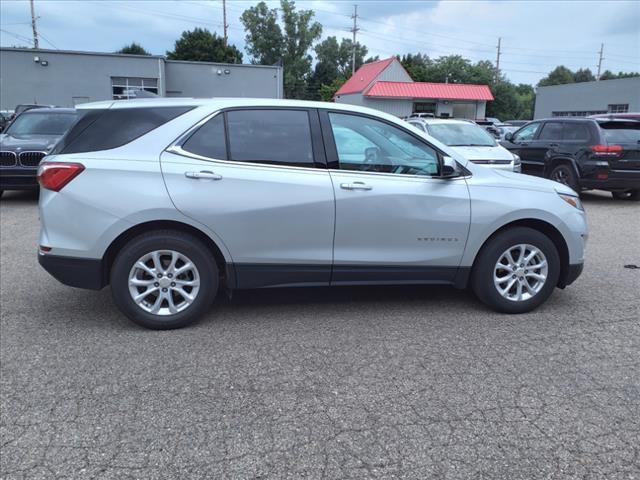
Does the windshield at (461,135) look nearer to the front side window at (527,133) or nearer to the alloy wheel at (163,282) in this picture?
the front side window at (527,133)

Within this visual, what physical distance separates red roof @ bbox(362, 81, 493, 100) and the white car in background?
38.4 m

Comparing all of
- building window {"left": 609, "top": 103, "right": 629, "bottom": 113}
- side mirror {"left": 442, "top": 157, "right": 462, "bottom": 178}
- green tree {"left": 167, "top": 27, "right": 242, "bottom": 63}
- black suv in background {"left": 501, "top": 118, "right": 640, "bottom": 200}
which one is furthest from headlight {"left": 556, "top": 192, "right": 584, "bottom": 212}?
green tree {"left": 167, "top": 27, "right": 242, "bottom": 63}

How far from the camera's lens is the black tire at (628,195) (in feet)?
39.1

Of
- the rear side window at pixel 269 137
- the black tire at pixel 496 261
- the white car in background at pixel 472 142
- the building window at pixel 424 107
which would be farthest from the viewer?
the building window at pixel 424 107

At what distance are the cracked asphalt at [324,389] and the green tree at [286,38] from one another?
74718 mm

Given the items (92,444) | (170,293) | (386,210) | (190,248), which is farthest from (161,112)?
(92,444)

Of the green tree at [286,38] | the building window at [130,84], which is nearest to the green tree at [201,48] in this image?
the green tree at [286,38]

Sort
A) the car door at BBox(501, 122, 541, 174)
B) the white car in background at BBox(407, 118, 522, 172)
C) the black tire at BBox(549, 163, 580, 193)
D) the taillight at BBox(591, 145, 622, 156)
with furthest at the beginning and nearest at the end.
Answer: the car door at BBox(501, 122, 541, 174) < the black tire at BBox(549, 163, 580, 193) < the taillight at BBox(591, 145, 622, 156) < the white car in background at BBox(407, 118, 522, 172)

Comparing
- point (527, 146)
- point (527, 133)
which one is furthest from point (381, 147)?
point (527, 133)

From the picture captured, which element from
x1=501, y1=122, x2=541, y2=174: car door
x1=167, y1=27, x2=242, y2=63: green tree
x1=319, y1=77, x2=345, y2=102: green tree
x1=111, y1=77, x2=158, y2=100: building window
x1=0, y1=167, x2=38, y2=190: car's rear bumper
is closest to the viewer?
x1=0, y1=167, x2=38, y2=190: car's rear bumper

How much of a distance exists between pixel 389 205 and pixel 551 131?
907cm

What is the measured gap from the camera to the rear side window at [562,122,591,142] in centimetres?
1085

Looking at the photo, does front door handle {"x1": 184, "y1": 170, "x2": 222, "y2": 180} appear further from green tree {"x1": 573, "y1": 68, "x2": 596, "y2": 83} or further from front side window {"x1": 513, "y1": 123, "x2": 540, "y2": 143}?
green tree {"x1": 573, "y1": 68, "x2": 596, "y2": 83}

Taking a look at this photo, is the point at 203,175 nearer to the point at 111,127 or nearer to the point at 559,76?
the point at 111,127
